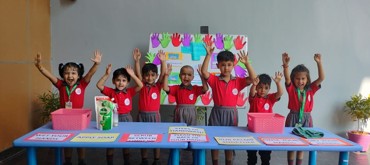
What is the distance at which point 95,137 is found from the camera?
1.88 metres

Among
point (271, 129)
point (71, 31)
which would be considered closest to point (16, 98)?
point (71, 31)

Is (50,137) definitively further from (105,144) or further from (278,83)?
(278,83)

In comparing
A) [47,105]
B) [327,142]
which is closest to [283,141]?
[327,142]

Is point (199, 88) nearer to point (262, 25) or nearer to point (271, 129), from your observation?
point (271, 129)

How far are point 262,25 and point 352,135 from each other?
203 centimetres

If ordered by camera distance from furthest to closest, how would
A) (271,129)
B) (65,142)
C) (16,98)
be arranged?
(16,98), (271,129), (65,142)

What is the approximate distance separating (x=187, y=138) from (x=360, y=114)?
128 inches

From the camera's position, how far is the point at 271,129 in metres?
2.11

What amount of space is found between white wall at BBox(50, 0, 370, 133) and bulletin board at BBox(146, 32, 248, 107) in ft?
0.91

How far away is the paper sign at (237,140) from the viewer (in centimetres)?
181

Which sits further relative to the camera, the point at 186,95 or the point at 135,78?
the point at 186,95

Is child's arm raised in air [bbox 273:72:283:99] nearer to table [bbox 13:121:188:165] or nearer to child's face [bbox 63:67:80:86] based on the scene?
table [bbox 13:121:188:165]

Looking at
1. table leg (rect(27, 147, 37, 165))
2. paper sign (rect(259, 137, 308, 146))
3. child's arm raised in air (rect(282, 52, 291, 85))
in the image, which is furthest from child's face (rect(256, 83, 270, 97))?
table leg (rect(27, 147, 37, 165))

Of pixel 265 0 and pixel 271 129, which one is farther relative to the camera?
pixel 265 0
